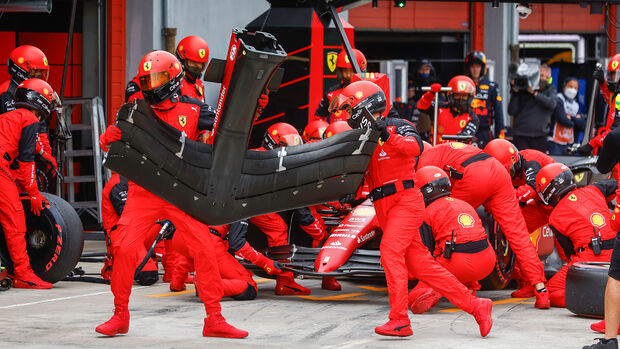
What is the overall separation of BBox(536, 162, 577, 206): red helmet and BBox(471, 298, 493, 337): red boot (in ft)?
7.08

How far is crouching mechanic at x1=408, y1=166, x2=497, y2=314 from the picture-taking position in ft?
29.3

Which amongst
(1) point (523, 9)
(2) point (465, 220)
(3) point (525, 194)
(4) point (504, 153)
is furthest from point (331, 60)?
(2) point (465, 220)

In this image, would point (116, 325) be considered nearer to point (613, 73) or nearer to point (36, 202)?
point (36, 202)

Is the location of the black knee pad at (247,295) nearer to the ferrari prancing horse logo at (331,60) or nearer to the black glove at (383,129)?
the black glove at (383,129)

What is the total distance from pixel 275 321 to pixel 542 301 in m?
2.38

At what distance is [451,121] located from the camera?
13.6 metres

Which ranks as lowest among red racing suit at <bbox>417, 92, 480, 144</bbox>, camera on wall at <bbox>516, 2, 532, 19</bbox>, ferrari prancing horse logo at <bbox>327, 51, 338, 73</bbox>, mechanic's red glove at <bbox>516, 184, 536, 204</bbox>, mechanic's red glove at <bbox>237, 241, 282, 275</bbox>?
mechanic's red glove at <bbox>237, 241, 282, 275</bbox>

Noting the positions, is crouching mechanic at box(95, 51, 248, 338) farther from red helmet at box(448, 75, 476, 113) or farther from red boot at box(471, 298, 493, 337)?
red helmet at box(448, 75, 476, 113)

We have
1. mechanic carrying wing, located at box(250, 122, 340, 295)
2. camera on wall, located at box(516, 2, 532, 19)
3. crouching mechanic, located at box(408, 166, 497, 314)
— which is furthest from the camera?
camera on wall, located at box(516, 2, 532, 19)

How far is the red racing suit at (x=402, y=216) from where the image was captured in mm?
7727

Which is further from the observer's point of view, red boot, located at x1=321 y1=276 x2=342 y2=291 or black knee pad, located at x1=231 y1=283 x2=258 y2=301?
red boot, located at x1=321 y1=276 x2=342 y2=291

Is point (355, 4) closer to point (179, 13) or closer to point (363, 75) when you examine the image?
point (363, 75)

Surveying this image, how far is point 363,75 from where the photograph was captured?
1168 cm

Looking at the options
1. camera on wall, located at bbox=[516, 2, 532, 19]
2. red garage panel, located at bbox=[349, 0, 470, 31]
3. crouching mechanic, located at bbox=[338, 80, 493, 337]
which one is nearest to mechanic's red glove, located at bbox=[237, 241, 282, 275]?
crouching mechanic, located at bbox=[338, 80, 493, 337]
